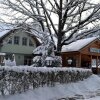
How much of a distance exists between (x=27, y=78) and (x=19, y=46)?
25.6m

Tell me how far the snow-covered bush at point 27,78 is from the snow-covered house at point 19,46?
67.9ft

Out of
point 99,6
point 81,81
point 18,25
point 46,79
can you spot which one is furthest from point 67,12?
point 46,79

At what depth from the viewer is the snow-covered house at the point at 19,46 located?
34.8 metres

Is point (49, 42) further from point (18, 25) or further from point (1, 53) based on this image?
point (1, 53)

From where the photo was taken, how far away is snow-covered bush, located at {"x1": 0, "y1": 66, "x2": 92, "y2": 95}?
1013 cm

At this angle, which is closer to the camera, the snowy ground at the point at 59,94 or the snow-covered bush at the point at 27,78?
the snow-covered bush at the point at 27,78

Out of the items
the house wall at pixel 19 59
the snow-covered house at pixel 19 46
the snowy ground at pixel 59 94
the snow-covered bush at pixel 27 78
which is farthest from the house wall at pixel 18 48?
the snow-covered bush at pixel 27 78

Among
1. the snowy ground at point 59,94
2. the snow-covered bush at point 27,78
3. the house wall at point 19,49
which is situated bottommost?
the snowy ground at point 59,94

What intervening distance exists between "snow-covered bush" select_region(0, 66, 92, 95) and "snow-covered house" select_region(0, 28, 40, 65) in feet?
67.9

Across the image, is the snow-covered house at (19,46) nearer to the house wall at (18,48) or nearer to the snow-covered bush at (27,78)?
the house wall at (18,48)

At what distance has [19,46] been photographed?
36625mm

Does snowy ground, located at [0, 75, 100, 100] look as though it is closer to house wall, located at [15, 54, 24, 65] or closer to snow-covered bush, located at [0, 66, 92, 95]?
snow-covered bush, located at [0, 66, 92, 95]

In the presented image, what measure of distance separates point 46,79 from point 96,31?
12.4 m

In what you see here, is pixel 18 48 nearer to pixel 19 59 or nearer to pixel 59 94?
pixel 19 59
